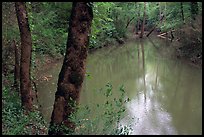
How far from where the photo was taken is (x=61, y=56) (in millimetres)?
21406

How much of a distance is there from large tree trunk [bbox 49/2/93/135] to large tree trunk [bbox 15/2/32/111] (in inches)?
120

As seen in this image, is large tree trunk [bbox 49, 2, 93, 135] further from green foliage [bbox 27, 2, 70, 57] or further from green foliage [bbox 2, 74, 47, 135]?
green foliage [bbox 27, 2, 70, 57]

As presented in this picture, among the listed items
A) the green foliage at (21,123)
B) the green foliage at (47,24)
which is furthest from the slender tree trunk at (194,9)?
the green foliage at (21,123)

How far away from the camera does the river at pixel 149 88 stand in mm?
11227

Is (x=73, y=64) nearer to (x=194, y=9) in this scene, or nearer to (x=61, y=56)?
(x=61, y=56)

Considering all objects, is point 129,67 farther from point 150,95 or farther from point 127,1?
point 127,1

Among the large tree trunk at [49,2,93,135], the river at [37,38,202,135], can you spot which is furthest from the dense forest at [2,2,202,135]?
the river at [37,38,202,135]

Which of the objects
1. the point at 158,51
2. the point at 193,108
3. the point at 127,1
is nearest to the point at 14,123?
the point at 193,108

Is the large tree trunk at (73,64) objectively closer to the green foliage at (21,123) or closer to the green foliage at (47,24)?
the green foliage at (21,123)

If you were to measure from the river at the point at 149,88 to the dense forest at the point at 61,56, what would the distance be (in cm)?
44

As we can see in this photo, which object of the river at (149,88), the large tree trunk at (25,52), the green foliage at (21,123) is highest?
the large tree trunk at (25,52)

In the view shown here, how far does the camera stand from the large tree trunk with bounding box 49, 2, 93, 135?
4871mm

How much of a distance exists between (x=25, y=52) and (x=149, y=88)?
9.90m

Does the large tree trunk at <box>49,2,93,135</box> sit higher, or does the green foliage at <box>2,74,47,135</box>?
the large tree trunk at <box>49,2,93,135</box>
